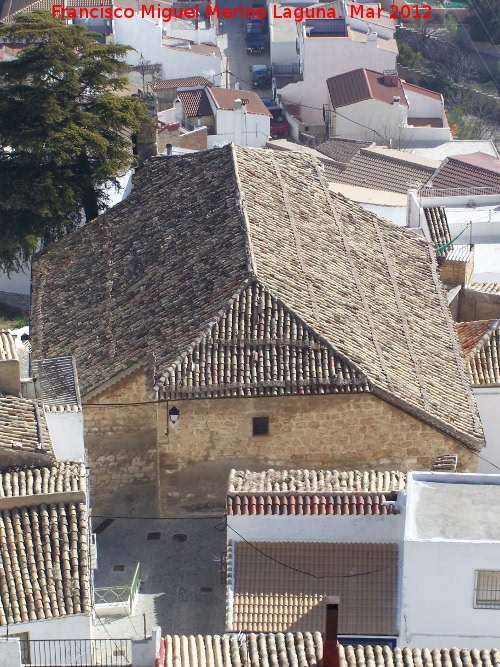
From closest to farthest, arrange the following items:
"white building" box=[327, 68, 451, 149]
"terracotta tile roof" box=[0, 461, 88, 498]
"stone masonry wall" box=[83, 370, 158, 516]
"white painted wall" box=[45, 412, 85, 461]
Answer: "terracotta tile roof" box=[0, 461, 88, 498], "white painted wall" box=[45, 412, 85, 461], "stone masonry wall" box=[83, 370, 158, 516], "white building" box=[327, 68, 451, 149]

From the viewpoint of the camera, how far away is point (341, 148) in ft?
194

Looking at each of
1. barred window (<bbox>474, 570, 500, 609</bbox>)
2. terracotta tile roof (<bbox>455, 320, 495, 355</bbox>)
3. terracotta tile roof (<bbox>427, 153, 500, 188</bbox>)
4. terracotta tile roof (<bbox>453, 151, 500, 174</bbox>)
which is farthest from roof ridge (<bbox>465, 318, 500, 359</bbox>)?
terracotta tile roof (<bbox>453, 151, 500, 174</bbox>)

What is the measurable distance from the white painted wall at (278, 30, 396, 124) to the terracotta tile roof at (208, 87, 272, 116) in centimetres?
619

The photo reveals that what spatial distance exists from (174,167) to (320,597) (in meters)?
17.8

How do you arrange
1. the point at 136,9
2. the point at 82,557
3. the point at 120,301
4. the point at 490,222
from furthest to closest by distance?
the point at 136,9 < the point at 490,222 < the point at 120,301 < the point at 82,557

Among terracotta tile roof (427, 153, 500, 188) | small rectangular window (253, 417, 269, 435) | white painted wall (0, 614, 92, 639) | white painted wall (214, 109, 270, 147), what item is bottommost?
white painted wall (0, 614, 92, 639)

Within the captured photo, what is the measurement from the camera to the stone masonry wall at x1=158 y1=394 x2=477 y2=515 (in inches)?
1169

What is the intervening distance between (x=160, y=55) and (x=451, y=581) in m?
55.3

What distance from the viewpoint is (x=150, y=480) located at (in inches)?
1230

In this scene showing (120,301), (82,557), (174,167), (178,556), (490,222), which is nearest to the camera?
(82,557)

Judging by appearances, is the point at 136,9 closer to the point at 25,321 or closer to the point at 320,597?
the point at 25,321

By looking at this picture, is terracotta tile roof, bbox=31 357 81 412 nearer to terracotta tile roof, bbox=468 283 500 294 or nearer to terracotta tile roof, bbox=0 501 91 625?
terracotta tile roof, bbox=0 501 91 625

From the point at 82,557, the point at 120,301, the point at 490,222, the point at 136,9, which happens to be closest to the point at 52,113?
the point at 120,301

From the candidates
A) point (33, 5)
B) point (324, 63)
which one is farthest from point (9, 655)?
point (33, 5)
